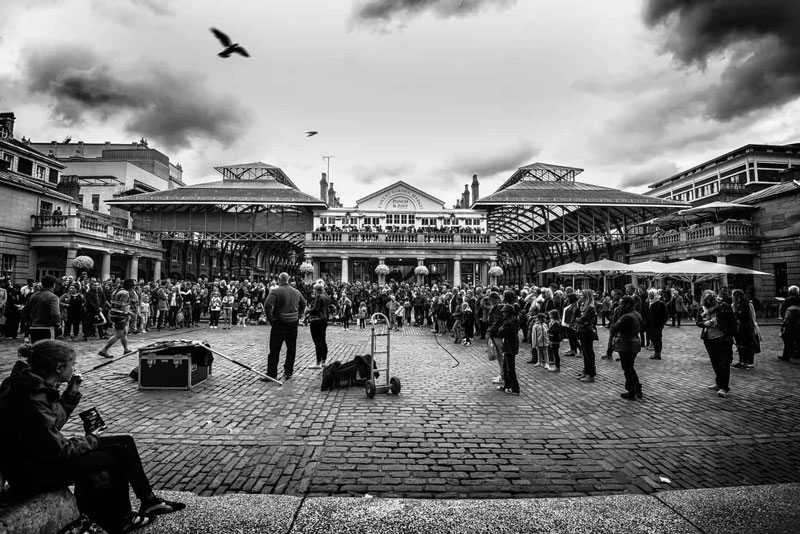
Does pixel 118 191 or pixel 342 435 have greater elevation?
pixel 118 191

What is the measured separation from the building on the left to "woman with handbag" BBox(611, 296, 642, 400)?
28.2 m

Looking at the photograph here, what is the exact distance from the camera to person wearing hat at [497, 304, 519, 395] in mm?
6570

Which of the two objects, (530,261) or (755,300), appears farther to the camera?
(530,261)

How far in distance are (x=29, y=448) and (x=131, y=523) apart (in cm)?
85

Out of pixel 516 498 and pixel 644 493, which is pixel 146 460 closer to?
pixel 516 498

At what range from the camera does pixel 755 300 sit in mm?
24984

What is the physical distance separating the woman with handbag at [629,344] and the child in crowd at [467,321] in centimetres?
644

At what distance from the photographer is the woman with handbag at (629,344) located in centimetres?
633

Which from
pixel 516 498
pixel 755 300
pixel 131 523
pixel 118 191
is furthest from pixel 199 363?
pixel 118 191

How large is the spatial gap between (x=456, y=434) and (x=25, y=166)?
4316cm

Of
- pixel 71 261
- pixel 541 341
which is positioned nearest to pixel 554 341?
pixel 541 341

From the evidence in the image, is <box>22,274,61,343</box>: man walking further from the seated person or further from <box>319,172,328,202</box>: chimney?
<box>319,172,328,202</box>: chimney

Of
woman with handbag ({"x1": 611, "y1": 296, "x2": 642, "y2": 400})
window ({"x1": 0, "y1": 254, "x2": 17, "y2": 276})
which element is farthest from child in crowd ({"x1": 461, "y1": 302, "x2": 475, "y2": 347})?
window ({"x1": 0, "y1": 254, "x2": 17, "y2": 276})

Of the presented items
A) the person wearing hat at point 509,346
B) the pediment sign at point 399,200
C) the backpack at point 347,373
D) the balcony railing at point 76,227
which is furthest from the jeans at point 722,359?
the balcony railing at point 76,227
